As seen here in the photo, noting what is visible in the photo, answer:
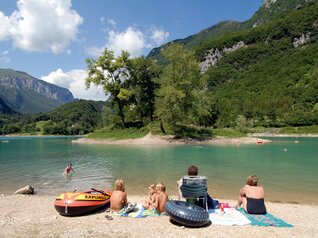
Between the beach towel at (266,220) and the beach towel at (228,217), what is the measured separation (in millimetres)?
224

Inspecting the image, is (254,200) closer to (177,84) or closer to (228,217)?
(228,217)

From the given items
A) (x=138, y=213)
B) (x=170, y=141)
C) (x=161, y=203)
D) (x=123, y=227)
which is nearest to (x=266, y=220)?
(x=161, y=203)

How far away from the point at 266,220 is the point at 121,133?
57.6 meters

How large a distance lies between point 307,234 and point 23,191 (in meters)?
15.0

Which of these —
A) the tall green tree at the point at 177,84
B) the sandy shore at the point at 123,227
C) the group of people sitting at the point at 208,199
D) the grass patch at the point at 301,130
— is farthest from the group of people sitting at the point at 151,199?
the grass patch at the point at 301,130

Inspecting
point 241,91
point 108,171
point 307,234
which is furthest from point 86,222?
point 241,91

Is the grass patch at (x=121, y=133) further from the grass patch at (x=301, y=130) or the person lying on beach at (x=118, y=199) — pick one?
the grass patch at (x=301, y=130)

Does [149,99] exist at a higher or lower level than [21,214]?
higher

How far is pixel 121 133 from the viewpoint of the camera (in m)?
67.2

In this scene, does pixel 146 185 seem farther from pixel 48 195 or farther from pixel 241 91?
pixel 241 91

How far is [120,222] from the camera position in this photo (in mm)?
10969

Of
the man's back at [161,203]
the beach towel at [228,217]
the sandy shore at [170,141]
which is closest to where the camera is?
the beach towel at [228,217]

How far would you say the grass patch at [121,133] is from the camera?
2549 inches

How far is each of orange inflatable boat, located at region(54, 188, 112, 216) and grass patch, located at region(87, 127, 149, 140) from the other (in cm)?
5130
